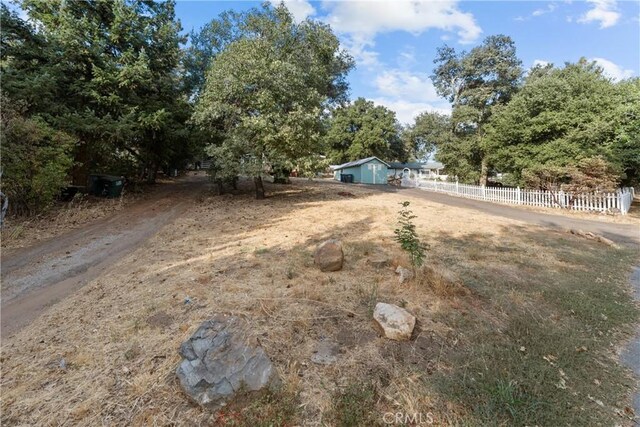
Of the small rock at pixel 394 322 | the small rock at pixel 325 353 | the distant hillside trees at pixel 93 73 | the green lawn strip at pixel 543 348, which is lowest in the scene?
the green lawn strip at pixel 543 348

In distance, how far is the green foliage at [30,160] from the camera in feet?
25.7

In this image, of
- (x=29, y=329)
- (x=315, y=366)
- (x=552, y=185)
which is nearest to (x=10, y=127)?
(x=29, y=329)

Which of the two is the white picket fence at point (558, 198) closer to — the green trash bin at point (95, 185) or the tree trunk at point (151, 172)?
the tree trunk at point (151, 172)

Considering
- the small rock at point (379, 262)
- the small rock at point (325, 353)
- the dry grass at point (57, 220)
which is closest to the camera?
the small rock at point (325, 353)

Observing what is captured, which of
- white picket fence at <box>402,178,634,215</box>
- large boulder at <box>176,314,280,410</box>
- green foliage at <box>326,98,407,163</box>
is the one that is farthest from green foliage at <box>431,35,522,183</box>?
large boulder at <box>176,314,280,410</box>

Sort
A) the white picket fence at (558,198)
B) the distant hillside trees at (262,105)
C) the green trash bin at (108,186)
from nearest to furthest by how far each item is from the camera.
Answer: the distant hillside trees at (262,105), the white picket fence at (558,198), the green trash bin at (108,186)

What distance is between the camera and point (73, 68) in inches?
448

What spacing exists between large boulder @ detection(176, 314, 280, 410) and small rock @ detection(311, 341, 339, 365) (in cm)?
50

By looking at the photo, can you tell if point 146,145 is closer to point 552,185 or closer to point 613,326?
point 613,326

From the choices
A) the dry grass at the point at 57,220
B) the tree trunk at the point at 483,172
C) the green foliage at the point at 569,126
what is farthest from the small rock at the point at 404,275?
the tree trunk at the point at 483,172

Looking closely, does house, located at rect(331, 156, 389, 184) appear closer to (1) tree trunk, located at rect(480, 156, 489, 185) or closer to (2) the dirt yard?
(1) tree trunk, located at rect(480, 156, 489, 185)

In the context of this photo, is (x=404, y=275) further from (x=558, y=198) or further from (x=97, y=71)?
(x=558, y=198)

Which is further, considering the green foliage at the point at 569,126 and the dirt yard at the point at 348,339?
the green foliage at the point at 569,126

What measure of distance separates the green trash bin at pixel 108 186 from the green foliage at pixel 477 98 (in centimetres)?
1964
